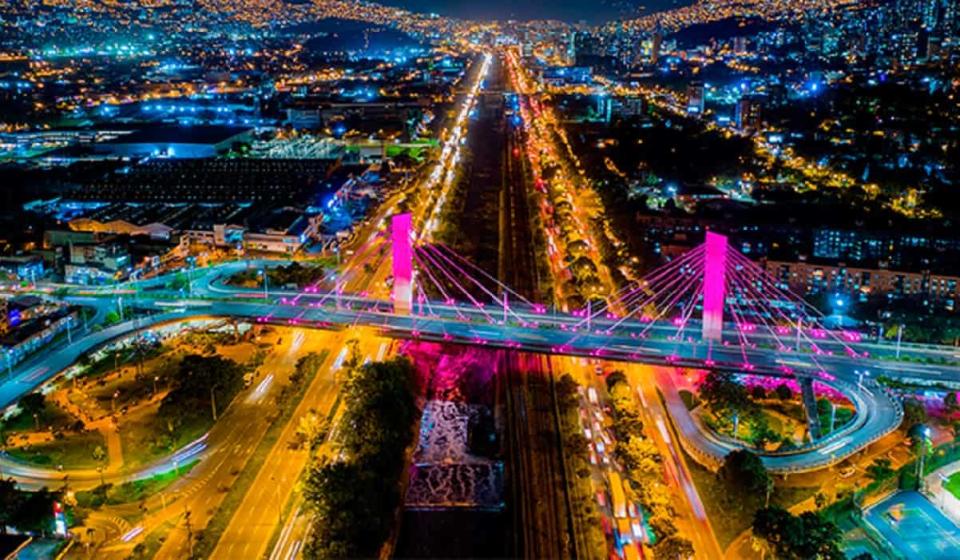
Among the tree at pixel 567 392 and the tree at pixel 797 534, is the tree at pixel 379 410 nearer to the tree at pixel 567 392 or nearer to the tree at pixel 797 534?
the tree at pixel 567 392

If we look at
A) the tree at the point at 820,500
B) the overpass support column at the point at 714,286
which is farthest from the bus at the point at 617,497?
the overpass support column at the point at 714,286

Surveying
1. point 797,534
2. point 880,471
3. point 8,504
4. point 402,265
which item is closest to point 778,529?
point 797,534

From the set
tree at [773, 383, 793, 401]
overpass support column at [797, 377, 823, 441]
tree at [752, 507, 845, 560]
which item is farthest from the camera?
tree at [773, 383, 793, 401]

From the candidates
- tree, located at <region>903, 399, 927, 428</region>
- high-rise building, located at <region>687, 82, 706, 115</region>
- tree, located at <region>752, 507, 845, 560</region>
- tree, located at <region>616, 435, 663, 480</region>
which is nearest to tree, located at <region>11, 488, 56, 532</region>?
tree, located at <region>616, 435, 663, 480</region>

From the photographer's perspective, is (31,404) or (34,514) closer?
(34,514)

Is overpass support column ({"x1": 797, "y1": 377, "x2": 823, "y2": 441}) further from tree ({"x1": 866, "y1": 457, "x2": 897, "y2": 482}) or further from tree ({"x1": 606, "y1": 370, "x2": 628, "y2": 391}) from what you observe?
tree ({"x1": 606, "y1": 370, "x2": 628, "y2": 391})

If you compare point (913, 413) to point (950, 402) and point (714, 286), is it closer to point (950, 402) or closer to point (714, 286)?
point (950, 402)
